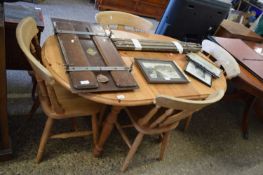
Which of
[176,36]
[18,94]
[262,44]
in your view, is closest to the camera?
[18,94]

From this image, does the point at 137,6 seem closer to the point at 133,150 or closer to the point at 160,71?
the point at 160,71

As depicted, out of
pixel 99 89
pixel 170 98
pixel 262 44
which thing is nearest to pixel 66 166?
pixel 99 89

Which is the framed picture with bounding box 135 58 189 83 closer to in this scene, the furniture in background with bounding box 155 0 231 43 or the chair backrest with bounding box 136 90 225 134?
the chair backrest with bounding box 136 90 225 134

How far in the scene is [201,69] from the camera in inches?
60.4

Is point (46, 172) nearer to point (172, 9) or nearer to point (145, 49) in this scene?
point (145, 49)

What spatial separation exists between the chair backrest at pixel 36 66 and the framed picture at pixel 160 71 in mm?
504

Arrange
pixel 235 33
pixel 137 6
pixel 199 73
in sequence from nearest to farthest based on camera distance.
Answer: pixel 199 73
pixel 235 33
pixel 137 6

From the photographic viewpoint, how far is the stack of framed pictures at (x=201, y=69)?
56.7 inches

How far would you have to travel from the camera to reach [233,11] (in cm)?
359

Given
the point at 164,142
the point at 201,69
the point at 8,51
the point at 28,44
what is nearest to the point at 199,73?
Answer: the point at 201,69

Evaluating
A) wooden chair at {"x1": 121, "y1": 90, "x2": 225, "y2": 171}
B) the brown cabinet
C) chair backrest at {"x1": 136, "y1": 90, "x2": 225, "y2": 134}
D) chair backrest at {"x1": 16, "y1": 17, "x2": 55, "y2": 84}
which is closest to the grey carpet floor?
wooden chair at {"x1": 121, "y1": 90, "x2": 225, "y2": 171}

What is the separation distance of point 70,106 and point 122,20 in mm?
942

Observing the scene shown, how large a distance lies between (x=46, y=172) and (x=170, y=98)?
3.03 ft

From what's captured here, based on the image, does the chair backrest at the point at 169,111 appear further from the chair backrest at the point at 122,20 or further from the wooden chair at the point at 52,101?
the chair backrest at the point at 122,20
